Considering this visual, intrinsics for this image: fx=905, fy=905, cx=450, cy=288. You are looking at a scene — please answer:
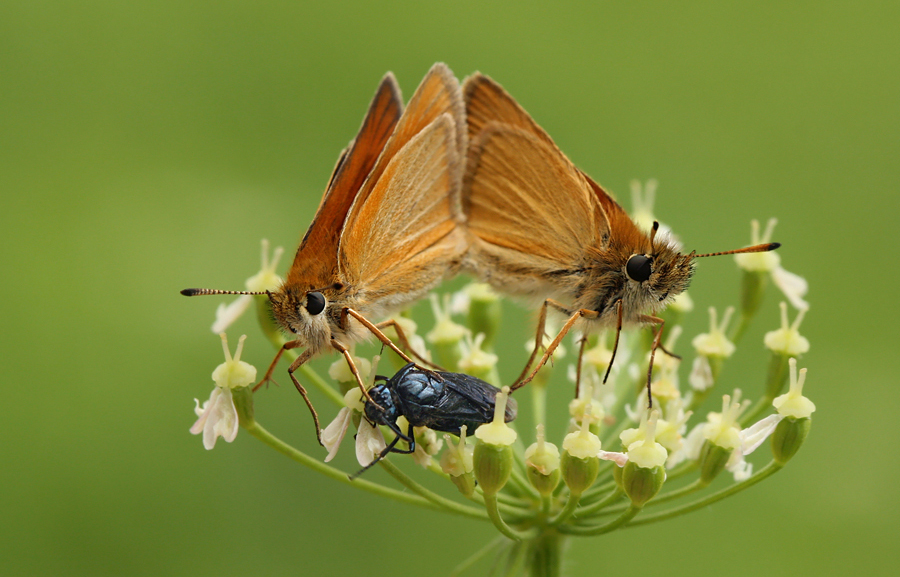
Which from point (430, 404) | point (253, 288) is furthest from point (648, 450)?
point (253, 288)

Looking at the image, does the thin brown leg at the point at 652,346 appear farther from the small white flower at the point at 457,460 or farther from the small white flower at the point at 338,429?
the small white flower at the point at 338,429

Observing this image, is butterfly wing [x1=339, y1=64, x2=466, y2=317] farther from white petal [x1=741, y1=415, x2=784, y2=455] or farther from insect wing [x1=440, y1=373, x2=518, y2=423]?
white petal [x1=741, y1=415, x2=784, y2=455]

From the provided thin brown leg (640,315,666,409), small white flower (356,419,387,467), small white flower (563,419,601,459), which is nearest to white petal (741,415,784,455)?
thin brown leg (640,315,666,409)

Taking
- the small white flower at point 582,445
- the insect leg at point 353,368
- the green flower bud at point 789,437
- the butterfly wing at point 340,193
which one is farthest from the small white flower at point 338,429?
the green flower bud at point 789,437

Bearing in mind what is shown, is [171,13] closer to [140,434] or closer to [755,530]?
[140,434]

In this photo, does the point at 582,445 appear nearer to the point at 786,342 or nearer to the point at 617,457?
the point at 617,457

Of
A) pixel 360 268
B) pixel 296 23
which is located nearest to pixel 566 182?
pixel 360 268
